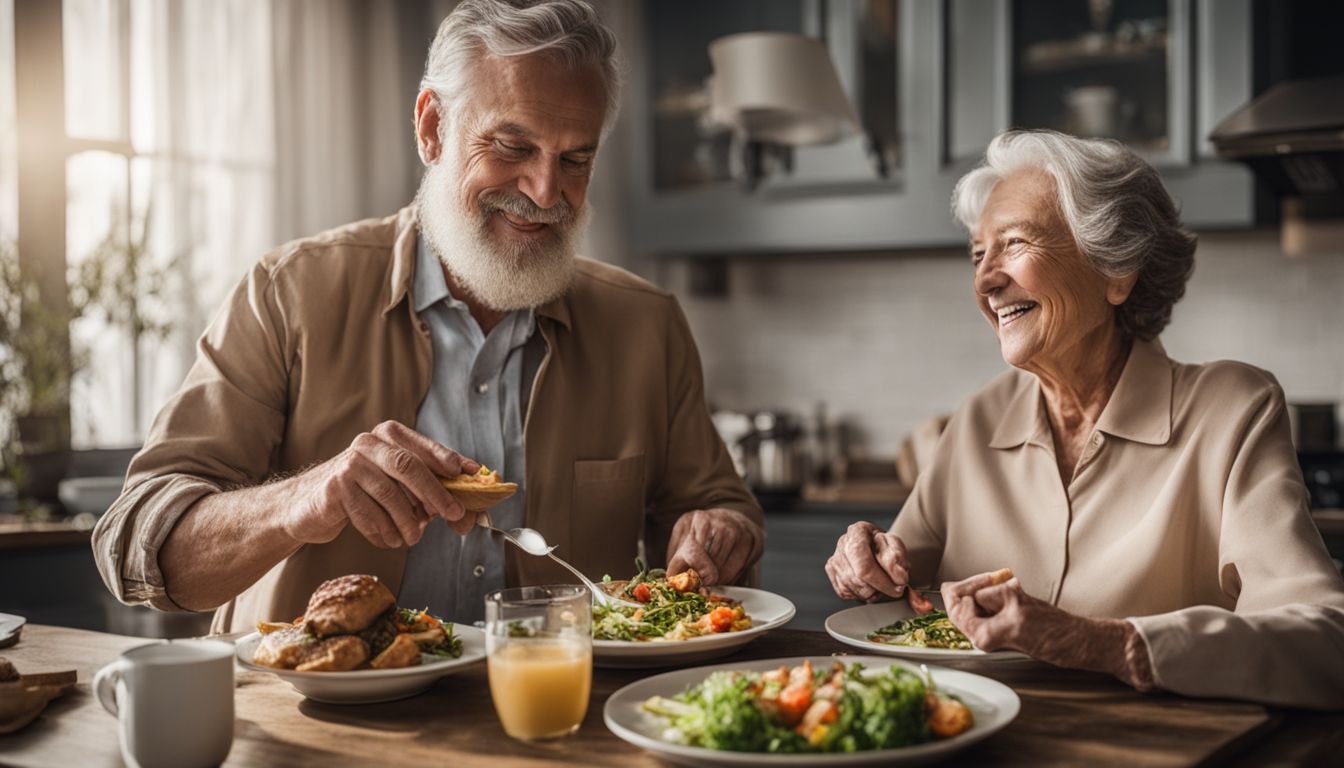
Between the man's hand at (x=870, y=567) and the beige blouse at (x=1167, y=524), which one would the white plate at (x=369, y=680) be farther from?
the beige blouse at (x=1167, y=524)

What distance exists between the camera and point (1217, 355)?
4074 mm

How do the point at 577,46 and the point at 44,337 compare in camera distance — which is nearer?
the point at 577,46

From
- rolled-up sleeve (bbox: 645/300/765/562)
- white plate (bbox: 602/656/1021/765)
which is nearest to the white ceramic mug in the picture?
white plate (bbox: 602/656/1021/765)

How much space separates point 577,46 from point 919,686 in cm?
121

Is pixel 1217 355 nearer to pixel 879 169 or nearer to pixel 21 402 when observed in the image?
pixel 879 169

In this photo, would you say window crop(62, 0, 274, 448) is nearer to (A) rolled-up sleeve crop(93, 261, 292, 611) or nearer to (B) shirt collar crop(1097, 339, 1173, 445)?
(A) rolled-up sleeve crop(93, 261, 292, 611)

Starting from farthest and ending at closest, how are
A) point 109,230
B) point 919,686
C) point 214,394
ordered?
point 109,230 → point 214,394 → point 919,686

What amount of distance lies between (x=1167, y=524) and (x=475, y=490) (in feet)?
3.11

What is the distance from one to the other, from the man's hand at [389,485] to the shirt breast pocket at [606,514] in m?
0.55

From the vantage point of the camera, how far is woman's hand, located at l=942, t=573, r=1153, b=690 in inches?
54.9

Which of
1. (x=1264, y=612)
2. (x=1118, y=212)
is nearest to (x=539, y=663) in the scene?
(x=1264, y=612)

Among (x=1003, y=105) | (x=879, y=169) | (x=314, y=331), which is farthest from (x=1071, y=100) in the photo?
(x=314, y=331)

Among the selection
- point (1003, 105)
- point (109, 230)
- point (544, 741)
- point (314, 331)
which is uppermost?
point (1003, 105)

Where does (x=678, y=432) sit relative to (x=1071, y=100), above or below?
below
